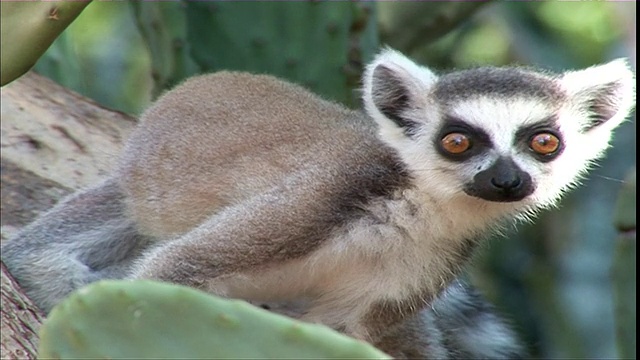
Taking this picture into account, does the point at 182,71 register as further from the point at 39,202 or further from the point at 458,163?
the point at 458,163

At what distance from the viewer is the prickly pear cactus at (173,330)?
1.24 meters

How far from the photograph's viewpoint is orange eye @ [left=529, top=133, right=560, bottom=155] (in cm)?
273

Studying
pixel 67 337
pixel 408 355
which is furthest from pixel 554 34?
pixel 67 337

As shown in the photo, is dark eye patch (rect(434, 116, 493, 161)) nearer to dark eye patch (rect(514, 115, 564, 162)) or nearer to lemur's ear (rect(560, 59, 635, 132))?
dark eye patch (rect(514, 115, 564, 162))

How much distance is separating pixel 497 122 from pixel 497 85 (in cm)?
17

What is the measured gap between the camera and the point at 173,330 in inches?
52.4

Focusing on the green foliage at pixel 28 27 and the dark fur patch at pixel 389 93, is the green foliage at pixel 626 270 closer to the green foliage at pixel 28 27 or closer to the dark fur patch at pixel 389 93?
the dark fur patch at pixel 389 93

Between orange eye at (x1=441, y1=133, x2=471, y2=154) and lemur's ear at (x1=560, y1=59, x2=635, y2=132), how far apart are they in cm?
44

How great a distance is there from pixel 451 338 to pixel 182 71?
59.7 inches

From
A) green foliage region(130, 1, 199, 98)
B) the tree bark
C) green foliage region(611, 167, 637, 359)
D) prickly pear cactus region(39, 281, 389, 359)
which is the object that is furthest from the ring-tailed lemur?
prickly pear cactus region(39, 281, 389, 359)

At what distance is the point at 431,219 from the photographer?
2.83 metres

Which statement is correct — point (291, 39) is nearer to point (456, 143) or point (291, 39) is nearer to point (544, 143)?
point (456, 143)

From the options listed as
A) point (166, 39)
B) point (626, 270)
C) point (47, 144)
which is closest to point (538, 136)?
point (626, 270)

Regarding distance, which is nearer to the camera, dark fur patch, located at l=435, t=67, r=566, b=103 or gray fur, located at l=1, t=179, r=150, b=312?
dark fur patch, located at l=435, t=67, r=566, b=103
